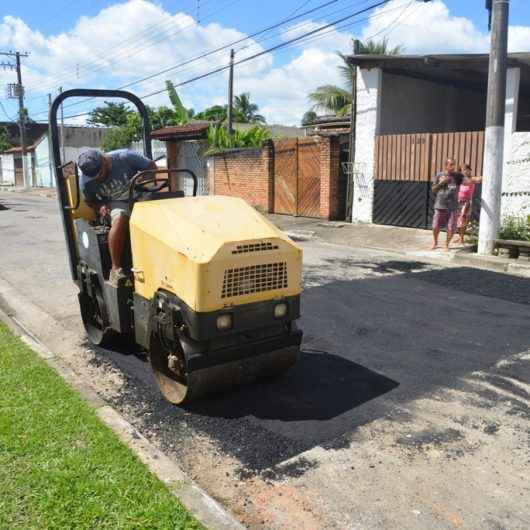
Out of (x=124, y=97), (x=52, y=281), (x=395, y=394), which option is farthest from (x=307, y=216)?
(x=395, y=394)

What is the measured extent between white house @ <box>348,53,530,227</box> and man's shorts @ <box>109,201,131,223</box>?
9.15m

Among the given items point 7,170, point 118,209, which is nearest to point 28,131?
point 7,170

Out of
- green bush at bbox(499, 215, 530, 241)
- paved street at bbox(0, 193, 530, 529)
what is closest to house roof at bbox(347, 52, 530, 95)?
green bush at bbox(499, 215, 530, 241)

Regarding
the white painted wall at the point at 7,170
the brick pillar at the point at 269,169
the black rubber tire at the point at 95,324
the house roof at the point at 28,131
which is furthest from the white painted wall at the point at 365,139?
the house roof at the point at 28,131

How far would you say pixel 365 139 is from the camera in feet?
48.5

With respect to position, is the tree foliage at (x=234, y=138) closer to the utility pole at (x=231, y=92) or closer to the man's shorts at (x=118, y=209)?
the utility pole at (x=231, y=92)

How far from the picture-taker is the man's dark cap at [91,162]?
482 centimetres

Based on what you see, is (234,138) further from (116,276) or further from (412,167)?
(116,276)

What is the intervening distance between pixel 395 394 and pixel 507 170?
→ 28.4 feet

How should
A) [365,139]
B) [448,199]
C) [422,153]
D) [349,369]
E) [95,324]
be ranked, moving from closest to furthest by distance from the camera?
[349,369] < [95,324] < [448,199] < [422,153] < [365,139]

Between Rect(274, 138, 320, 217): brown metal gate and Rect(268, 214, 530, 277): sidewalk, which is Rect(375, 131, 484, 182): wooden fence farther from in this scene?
Rect(274, 138, 320, 217): brown metal gate

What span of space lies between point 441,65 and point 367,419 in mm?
12075

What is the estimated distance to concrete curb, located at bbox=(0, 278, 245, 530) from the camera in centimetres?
291

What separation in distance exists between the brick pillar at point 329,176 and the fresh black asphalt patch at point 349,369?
7944 mm
